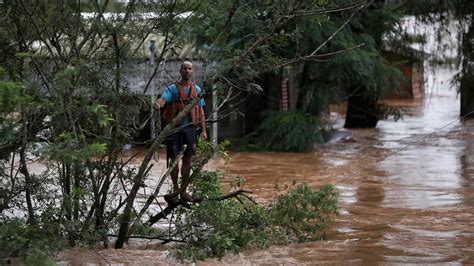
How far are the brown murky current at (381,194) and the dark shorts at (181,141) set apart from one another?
1.30 m

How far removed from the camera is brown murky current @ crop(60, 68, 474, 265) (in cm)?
940

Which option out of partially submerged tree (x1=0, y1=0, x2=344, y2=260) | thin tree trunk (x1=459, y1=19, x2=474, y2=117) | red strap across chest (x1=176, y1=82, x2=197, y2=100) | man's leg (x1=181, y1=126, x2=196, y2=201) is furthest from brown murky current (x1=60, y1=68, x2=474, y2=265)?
red strap across chest (x1=176, y1=82, x2=197, y2=100)

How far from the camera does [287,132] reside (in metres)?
22.2

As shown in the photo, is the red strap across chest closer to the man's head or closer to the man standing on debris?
the man standing on debris

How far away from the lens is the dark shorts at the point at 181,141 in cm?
1052

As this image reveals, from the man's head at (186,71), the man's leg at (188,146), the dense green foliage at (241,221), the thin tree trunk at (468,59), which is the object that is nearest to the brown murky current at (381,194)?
the dense green foliage at (241,221)

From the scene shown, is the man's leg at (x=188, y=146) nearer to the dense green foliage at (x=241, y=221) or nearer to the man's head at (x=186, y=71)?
the dense green foliage at (x=241, y=221)

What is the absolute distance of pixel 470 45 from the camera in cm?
2473

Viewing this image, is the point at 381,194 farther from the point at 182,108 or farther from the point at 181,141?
the point at 182,108

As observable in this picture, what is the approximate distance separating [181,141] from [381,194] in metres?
4.80

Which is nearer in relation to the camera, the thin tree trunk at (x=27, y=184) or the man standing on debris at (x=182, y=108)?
the thin tree trunk at (x=27, y=184)

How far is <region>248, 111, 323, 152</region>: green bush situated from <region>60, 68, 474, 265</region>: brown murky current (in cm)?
41

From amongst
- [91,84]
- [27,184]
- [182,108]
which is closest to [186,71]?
[182,108]

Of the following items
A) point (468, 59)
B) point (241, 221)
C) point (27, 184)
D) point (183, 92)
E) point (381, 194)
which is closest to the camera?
point (27, 184)
